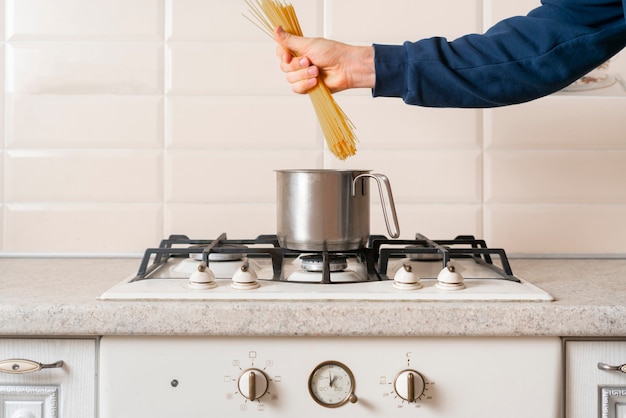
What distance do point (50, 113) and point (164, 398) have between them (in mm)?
811

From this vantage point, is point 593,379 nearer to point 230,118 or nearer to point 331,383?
point 331,383

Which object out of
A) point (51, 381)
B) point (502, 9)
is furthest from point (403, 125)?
point (51, 381)

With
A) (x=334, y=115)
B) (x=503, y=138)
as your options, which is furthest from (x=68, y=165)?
(x=503, y=138)

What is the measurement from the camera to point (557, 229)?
144 cm

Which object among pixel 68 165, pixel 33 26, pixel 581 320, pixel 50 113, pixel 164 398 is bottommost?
pixel 164 398

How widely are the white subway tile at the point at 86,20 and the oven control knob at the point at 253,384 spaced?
34.0 inches

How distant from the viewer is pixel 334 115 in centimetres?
110

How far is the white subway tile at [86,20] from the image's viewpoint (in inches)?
56.2

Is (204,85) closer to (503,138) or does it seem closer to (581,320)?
(503,138)

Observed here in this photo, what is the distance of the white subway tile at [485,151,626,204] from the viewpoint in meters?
1.44

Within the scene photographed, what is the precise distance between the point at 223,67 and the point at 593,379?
0.96 m

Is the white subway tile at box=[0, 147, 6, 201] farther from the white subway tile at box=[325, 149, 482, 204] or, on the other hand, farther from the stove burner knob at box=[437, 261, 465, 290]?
the stove burner knob at box=[437, 261, 465, 290]

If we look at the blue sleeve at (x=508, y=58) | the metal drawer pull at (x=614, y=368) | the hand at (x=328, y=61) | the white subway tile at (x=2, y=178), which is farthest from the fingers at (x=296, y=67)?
the white subway tile at (x=2, y=178)

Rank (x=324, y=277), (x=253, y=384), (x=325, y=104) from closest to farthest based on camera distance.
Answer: (x=253, y=384), (x=324, y=277), (x=325, y=104)
